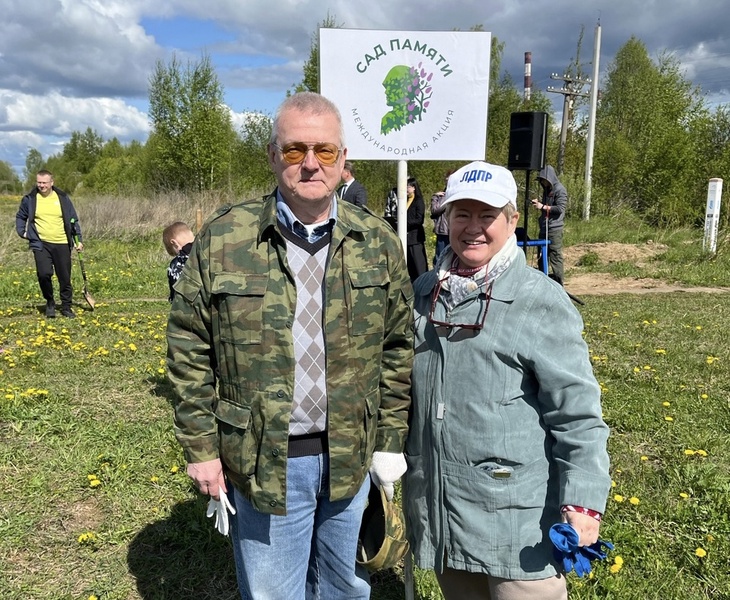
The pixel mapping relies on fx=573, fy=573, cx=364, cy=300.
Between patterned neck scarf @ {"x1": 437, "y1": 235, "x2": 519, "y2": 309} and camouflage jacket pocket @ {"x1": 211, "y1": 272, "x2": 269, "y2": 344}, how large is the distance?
566 millimetres

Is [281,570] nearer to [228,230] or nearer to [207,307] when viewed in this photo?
[207,307]

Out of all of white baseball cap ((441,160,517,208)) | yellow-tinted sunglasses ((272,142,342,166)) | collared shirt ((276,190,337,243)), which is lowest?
collared shirt ((276,190,337,243))

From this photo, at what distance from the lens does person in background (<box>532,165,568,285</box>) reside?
955 centimetres

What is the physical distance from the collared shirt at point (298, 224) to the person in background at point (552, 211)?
8288 millimetres

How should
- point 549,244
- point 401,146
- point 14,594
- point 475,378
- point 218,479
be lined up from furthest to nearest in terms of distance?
point 549,244 → point 401,146 → point 14,594 → point 218,479 → point 475,378

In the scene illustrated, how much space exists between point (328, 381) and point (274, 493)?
0.38 m

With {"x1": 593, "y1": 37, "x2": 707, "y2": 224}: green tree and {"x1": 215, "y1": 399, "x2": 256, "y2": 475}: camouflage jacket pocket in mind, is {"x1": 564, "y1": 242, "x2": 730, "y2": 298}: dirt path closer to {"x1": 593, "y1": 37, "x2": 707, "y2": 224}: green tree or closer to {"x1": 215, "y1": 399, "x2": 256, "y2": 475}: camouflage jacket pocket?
{"x1": 593, "y1": 37, "x2": 707, "y2": 224}: green tree

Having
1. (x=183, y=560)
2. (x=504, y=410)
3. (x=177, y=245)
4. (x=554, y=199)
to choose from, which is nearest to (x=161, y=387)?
(x=177, y=245)

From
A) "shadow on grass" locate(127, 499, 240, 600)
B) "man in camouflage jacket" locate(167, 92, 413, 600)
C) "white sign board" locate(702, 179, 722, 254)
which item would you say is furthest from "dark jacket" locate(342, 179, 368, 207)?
"white sign board" locate(702, 179, 722, 254)

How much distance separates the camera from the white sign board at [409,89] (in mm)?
4559

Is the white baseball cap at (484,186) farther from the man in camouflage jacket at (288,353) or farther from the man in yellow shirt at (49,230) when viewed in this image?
the man in yellow shirt at (49,230)

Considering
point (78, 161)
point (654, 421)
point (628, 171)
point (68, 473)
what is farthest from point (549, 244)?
point (78, 161)

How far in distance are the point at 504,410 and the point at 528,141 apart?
6.91m

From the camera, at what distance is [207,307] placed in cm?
172
